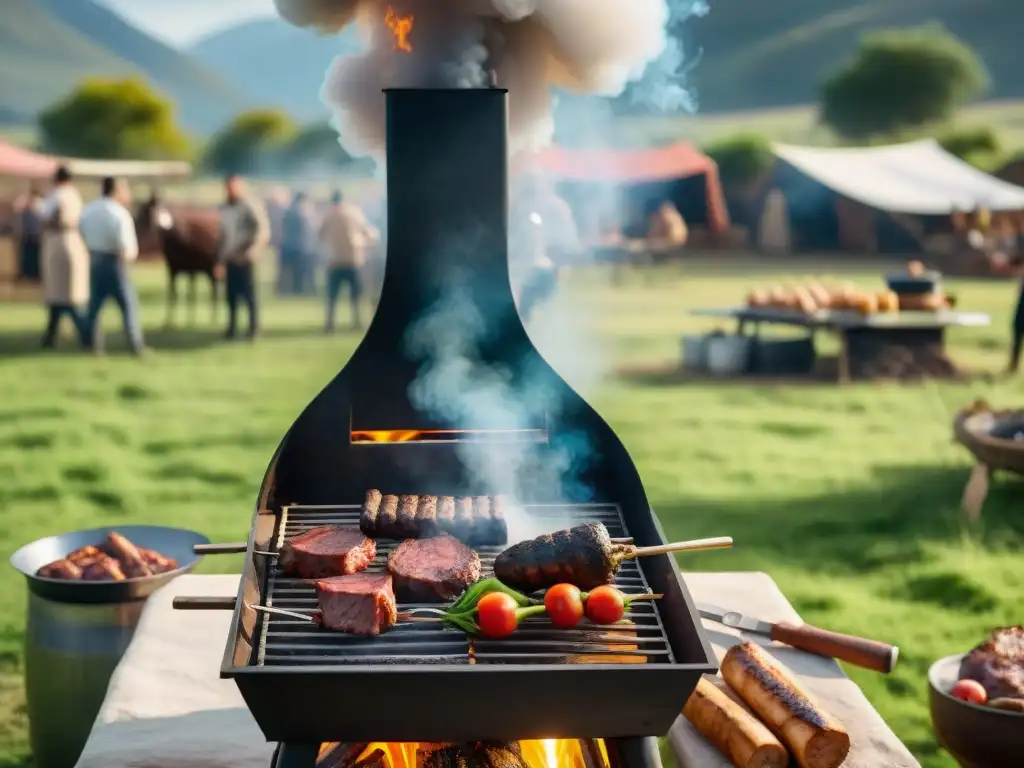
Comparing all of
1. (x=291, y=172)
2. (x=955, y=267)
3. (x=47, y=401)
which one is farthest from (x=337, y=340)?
(x=291, y=172)

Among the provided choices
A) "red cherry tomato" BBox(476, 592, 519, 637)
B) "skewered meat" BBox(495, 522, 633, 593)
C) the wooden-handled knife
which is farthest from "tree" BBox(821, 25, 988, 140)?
"red cherry tomato" BBox(476, 592, 519, 637)

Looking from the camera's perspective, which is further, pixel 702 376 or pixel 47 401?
pixel 702 376

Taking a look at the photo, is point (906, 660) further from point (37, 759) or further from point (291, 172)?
point (291, 172)

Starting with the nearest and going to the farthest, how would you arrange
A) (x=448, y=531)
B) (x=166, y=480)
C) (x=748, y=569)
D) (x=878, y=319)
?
(x=448, y=531)
(x=748, y=569)
(x=166, y=480)
(x=878, y=319)

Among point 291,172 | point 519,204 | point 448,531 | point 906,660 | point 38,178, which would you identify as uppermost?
point 291,172

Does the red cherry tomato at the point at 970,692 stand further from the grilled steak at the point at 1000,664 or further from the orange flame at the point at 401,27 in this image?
the orange flame at the point at 401,27

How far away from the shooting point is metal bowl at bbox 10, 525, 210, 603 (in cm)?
404

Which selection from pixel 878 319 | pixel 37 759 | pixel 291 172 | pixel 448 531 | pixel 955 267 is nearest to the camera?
pixel 448 531

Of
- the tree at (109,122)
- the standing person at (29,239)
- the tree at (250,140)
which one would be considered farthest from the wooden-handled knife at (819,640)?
the tree at (250,140)

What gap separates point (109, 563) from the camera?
429 cm

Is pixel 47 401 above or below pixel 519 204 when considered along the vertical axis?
below

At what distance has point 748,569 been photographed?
6.65 meters

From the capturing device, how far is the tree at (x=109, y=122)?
8238 cm

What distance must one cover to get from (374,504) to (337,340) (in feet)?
43.7
